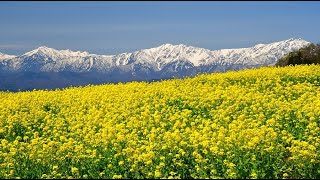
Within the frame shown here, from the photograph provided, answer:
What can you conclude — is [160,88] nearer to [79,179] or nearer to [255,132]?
[255,132]

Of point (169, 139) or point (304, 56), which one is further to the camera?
point (304, 56)

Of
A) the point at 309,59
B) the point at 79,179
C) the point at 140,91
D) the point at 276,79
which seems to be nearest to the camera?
the point at 79,179

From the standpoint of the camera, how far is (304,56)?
43.8 metres

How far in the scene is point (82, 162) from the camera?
1252 centimetres

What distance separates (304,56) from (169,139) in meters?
33.1

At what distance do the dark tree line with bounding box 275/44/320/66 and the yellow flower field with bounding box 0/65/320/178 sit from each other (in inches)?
869

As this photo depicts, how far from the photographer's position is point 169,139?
13.1 m

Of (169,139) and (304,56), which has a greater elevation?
(169,139)

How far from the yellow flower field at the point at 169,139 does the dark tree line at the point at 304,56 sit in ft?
72.4

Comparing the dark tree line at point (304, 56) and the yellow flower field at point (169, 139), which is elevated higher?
the yellow flower field at point (169, 139)

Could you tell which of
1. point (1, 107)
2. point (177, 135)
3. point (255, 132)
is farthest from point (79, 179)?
point (1, 107)

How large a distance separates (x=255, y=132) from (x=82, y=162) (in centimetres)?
425

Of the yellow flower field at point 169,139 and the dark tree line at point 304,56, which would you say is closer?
the yellow flower field at point 169,139

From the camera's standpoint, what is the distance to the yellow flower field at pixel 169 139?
11.7 meters
